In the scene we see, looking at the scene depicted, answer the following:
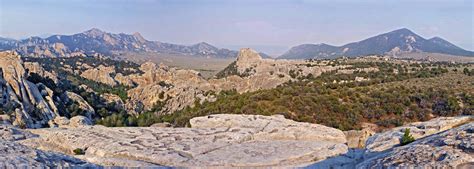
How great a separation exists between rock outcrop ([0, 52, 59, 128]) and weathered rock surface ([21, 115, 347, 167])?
25.4 metres

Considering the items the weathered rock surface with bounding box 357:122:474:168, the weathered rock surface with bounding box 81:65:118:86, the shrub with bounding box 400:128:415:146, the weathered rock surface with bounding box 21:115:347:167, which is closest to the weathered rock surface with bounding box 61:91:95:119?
the weathered rock surface with bounding box 21:115:347:167

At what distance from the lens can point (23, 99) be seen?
2302 inches

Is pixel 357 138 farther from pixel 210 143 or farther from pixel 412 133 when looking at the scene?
pixel 210 143

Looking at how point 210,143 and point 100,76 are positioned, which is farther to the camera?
point 100,76

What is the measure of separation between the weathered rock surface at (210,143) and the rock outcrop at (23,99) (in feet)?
83.3

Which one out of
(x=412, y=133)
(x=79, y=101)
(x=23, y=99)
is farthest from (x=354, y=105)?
(x=23, y=99)

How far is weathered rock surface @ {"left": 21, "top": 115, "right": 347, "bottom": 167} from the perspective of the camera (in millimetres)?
21703

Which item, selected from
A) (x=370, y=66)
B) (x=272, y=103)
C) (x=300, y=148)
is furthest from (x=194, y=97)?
(x=300, y=148)

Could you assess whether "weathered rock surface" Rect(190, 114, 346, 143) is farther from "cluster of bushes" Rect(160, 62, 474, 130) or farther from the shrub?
"cluster of bushes" Rect(160, 62, 474, 130)

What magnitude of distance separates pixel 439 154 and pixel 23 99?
56.5m

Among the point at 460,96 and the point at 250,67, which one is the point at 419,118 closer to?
the point at 460,96

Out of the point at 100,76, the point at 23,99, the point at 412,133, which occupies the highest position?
the point at 412,133

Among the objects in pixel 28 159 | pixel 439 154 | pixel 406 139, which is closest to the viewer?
pixel 28 159

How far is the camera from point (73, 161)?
16781 millimetres
